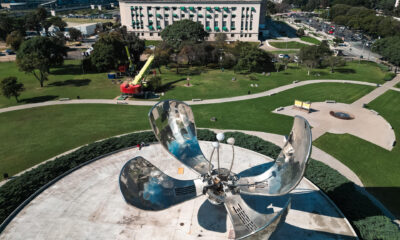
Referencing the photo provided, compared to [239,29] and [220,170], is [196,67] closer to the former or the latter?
[239,29]

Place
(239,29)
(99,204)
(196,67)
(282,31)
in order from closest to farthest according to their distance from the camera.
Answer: (99,204), (196,67), (239,29), (282,31)

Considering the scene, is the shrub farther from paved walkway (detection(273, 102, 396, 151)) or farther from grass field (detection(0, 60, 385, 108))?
paved walkway (detection(273, 102, 396, 151))

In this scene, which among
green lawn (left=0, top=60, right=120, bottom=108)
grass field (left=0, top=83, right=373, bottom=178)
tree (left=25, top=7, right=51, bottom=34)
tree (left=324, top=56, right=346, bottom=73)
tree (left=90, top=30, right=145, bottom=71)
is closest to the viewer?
grass field (left=0, top=83, right=373, bottom=178)

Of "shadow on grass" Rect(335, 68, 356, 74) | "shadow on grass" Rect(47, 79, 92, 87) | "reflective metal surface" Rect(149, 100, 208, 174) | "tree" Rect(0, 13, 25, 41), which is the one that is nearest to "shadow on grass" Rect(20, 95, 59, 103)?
"shadow on grass" Rect(47, 79, 92, 87)

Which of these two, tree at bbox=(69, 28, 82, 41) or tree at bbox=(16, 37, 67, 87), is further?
tree at bbox=(69, 28, 82, 41)

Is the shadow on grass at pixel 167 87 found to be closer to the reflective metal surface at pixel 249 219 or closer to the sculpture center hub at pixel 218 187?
the sculpture center hub at pixel 218 187

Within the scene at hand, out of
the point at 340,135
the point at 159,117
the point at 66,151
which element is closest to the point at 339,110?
the point at 340,135

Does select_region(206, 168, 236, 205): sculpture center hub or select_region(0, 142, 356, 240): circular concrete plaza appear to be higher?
select_region(206, 168, 236, 205): sculpture center hub
